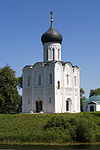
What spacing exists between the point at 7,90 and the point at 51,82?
27.7ft

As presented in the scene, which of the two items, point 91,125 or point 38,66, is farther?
point 38,66

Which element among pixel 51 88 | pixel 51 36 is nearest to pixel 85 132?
pixel 51 88

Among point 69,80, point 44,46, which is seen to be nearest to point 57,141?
point 69,80

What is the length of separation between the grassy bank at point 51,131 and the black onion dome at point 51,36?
12.1 meters

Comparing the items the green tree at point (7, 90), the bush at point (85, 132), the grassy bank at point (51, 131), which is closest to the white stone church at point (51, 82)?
the green tree at point (7, 90)

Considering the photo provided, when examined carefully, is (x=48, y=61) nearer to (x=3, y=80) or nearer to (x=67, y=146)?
(x=3, y=80)

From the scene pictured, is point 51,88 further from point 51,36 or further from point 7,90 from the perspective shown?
point 7,90

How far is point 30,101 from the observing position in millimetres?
33125

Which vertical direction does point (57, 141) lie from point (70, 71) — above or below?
below

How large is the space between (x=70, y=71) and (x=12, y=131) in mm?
12961

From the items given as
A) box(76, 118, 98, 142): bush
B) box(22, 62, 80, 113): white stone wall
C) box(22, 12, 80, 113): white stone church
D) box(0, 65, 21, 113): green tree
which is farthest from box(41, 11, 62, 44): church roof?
box(76, 118, 98, 142): bush

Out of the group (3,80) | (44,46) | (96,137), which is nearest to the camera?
(96,137)

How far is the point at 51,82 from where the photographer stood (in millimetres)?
31953

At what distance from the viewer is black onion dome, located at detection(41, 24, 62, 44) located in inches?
1324
